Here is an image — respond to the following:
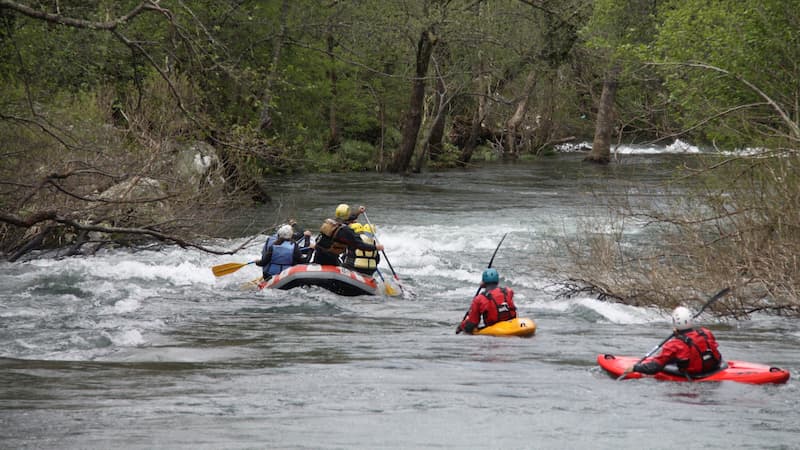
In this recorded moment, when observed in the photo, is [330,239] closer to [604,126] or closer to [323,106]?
[323,106]

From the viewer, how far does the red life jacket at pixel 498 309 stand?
12234 mm

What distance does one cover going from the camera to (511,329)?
12.0 meters

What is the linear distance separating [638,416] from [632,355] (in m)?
2.87

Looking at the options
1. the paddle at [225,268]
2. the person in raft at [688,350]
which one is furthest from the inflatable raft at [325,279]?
the person in raft at [688,350]

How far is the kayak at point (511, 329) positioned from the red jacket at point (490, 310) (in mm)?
75

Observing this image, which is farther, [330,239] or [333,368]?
[330,239]

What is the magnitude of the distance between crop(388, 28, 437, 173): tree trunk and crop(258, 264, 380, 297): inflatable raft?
61.4 feet

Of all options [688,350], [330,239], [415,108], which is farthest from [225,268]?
[415,108]

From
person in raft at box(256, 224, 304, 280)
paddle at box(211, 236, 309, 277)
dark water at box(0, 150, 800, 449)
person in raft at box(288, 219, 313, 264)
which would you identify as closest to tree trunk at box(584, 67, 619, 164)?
dark water at box(0, 150, 800, 449)

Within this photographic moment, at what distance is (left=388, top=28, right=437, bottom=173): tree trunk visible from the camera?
3578 cm

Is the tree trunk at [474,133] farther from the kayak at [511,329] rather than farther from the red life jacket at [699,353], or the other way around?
the red life jacket at [699,353]

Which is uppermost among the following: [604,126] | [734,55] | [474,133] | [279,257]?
[734,55]

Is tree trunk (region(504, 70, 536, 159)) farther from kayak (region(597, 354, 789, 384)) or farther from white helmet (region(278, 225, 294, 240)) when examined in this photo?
kayak (region(597, 354, 789, 384))

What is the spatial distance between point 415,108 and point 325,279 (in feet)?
75.5
